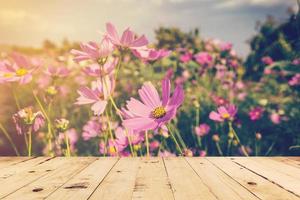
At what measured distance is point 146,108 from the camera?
144 centimetres

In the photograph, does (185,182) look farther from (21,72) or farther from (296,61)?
(296,61)

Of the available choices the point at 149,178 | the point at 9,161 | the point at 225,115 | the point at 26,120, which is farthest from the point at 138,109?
the point at 225,115

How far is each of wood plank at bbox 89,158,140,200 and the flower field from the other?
79 millimetres

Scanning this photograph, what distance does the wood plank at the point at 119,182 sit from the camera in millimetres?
1206

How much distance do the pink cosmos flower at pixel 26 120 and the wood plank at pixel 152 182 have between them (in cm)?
39

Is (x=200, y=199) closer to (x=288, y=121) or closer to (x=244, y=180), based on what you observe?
(x=244, y=180)

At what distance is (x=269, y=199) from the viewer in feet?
3.86

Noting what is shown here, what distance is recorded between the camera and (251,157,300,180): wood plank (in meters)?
1.55

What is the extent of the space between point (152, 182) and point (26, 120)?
54 centimetres

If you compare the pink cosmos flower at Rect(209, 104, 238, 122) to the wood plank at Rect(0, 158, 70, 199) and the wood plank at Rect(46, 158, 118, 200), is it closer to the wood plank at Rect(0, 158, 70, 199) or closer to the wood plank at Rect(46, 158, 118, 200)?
the wood plank at Rect(46, 158, 118, 200)

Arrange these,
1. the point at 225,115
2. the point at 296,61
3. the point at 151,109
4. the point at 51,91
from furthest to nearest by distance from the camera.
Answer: the point at 296,61 < the point at 225,115 < the point at 51,91 < the point at 151,109

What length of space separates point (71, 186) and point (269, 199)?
0.52 m

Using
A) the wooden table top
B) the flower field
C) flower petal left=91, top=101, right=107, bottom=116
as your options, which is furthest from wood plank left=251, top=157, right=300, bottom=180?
flower petal left=91, top=101, right=107, bottom=116

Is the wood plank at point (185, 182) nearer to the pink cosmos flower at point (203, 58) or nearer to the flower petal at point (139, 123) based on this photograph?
the flower petal at point (139, 123)
